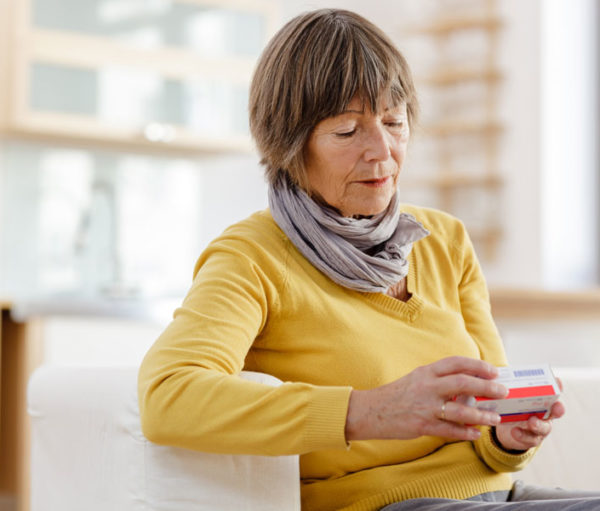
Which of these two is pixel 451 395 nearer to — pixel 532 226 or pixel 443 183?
pixel 532 226

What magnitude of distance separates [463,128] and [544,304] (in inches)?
65.4

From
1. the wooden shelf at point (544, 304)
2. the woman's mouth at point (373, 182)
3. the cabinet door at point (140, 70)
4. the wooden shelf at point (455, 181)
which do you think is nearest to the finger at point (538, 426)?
the woman's mouth at point (373, 182)

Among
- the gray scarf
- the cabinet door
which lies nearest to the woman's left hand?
the gray scarf

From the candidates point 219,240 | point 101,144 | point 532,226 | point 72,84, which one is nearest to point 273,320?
point 219,240

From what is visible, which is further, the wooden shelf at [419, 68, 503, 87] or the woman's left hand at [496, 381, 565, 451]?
the wooden shelf at [419, 68, 503, 87]

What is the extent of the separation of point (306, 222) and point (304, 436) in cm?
36

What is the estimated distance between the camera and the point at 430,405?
0.98 m

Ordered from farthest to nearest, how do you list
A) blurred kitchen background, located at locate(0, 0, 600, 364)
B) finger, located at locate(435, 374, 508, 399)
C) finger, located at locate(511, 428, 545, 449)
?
blurred kitchen background, located at locate(0, 0, 600, 364) < finger, located at locate(511, 428, 545, 449) < finger, located at locate(435, 374, 508, 399)

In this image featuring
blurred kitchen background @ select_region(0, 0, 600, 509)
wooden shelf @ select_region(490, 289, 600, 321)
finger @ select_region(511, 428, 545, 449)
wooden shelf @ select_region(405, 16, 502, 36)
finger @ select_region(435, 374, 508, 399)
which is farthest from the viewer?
wooden shelf @ select_region(405, 16, 502, 36)

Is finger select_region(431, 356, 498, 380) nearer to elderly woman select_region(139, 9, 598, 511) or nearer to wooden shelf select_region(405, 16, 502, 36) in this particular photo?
elderly woman select_region(139, 9, 598, 511)

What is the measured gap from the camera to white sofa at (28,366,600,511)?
1114mm

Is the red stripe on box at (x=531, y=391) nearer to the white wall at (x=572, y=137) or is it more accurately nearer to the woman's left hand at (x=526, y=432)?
the woman's left hand at (x=526, y=432)

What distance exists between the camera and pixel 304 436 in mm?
1008

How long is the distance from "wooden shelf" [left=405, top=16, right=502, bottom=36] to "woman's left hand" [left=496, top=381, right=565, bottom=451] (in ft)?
11.7
